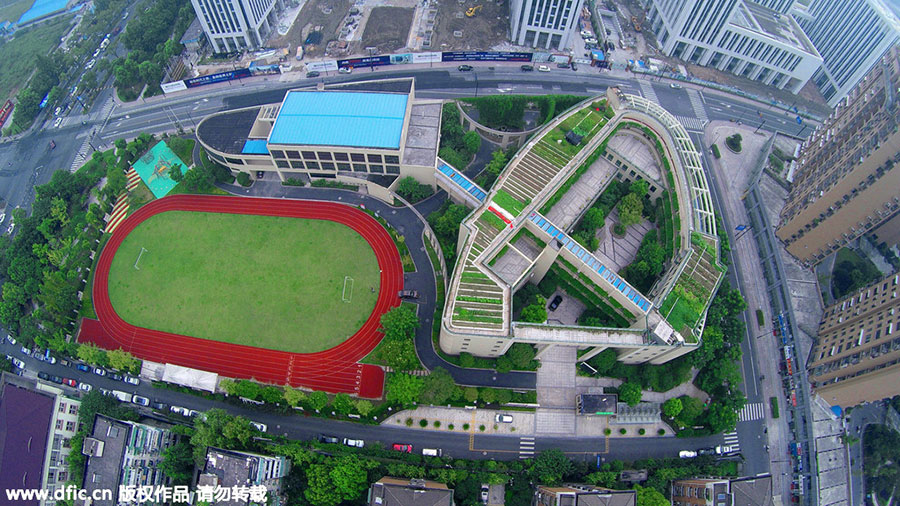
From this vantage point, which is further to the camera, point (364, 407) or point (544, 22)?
point (544, 22)

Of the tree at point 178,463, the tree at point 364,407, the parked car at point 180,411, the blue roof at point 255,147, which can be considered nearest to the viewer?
the tree at point 178,463

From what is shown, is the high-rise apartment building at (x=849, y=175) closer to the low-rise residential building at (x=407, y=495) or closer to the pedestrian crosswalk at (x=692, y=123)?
the pedestrian crosswalk at (x=692, y=123)

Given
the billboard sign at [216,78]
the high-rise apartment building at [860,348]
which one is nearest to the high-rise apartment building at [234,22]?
the billboard sign at [216,78]

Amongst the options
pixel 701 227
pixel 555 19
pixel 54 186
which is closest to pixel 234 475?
pixel 54 186

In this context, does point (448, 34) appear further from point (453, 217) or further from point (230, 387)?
point (230, 387)

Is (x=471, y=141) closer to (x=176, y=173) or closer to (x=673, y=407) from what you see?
(x=673, y=407)

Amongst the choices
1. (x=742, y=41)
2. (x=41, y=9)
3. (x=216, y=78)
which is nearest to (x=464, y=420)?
(x=216, y=78)
